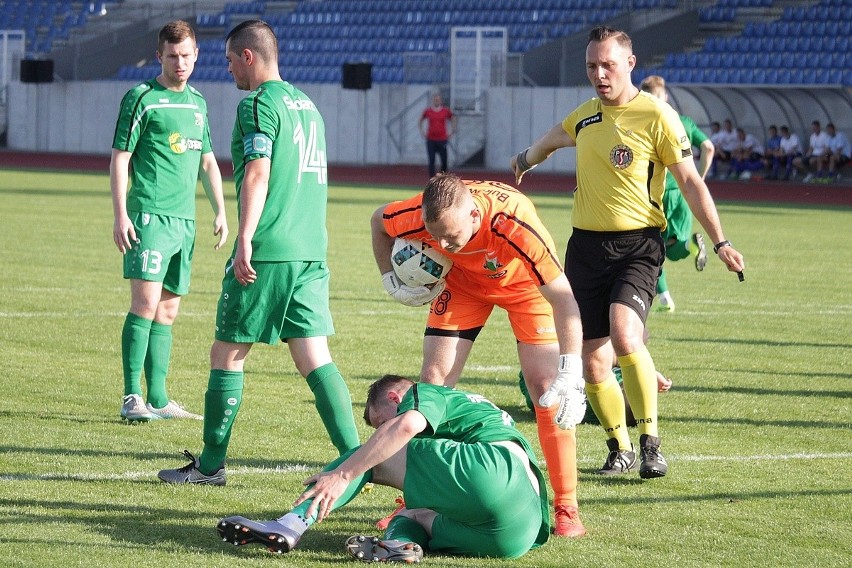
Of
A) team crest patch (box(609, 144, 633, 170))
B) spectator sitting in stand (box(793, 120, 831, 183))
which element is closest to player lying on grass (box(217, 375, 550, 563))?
team crest patch (box(609, 144, 633, 170))

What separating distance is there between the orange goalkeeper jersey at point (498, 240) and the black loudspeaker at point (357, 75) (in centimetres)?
3073

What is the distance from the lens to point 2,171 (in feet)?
101

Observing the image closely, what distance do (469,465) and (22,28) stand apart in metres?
47.1

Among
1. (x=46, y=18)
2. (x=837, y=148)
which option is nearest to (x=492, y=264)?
(x=837, y=148)

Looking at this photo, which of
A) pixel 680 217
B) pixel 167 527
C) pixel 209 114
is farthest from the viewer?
pixel 209 114

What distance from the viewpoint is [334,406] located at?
18.1 feet

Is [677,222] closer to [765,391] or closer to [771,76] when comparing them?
[765,391]

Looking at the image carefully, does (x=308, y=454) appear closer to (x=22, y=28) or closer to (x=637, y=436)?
(x=637, y=436)

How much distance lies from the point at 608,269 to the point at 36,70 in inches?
1503

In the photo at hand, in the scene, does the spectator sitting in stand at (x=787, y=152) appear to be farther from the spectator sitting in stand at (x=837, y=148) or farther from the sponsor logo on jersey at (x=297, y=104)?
the sponsor logo on jersey at (x=297, y=104)

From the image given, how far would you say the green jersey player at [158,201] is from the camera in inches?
270

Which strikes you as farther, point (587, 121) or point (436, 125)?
point (436, 125)

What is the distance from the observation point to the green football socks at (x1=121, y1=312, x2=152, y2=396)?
696cm

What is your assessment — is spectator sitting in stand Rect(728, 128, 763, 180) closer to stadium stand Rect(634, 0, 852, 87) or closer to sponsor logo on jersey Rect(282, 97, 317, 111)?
stadium stand Rect(634, 0, 852, 87)
